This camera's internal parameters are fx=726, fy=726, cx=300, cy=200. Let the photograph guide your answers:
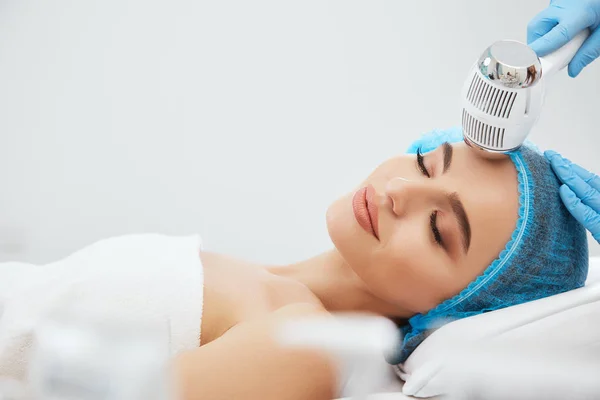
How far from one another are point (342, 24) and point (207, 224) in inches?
29.1

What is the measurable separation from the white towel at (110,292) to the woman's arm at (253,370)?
12 cm

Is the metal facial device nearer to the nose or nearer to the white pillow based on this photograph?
the nose

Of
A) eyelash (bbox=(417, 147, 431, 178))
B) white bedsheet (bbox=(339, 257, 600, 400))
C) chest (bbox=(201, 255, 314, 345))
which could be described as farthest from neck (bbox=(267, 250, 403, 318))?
eyelash (bbox=(417, 147, 431, 178))

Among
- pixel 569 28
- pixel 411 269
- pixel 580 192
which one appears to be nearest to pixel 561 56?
pixel 569 28

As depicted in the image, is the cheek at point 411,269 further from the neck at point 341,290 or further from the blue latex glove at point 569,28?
the blue latex glove at point 569,28

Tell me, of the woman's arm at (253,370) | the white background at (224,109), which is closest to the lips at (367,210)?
the woman's arm at (253,370)

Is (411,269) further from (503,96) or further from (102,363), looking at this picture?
(102,363)

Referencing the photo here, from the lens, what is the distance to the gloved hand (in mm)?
1297

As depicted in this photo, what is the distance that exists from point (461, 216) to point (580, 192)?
9.1 inches

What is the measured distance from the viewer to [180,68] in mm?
2064

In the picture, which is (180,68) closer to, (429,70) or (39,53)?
(39,53)

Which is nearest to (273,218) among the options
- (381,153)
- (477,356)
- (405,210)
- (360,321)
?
(381,153)

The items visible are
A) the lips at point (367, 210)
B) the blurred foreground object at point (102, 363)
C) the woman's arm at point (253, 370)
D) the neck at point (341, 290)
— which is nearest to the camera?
the blurred foreground object at point (102, 363)

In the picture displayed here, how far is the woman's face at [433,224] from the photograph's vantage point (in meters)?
1.29
